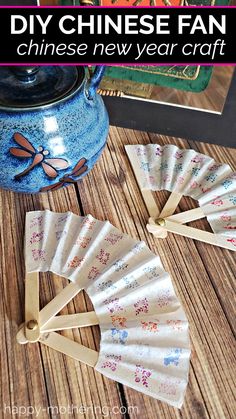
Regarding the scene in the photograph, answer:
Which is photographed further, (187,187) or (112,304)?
(187,187)

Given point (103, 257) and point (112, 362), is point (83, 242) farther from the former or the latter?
point (112, 362)

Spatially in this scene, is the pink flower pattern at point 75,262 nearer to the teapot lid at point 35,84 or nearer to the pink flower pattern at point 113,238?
the pink flower pattern at point 113,238

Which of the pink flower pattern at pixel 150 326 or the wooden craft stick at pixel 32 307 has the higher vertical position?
the wooden craft stick at pixel 32 307

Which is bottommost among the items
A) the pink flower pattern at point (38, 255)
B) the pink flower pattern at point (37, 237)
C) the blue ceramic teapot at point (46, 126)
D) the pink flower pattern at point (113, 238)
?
the pink flower pattern at point (38, 255)

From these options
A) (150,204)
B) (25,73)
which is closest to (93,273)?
(150,204)

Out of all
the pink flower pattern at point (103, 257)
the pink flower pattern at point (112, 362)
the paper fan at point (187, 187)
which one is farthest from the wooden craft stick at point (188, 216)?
the pink flower pattern at point (112, 362)

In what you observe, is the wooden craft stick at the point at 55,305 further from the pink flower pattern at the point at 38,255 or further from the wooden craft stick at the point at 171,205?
the wooden craft stick at the point at 171,205

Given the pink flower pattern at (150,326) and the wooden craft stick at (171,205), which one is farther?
the wooden craft stick at (171,205)

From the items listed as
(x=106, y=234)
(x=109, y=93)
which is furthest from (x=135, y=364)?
(x=109, y=93)
